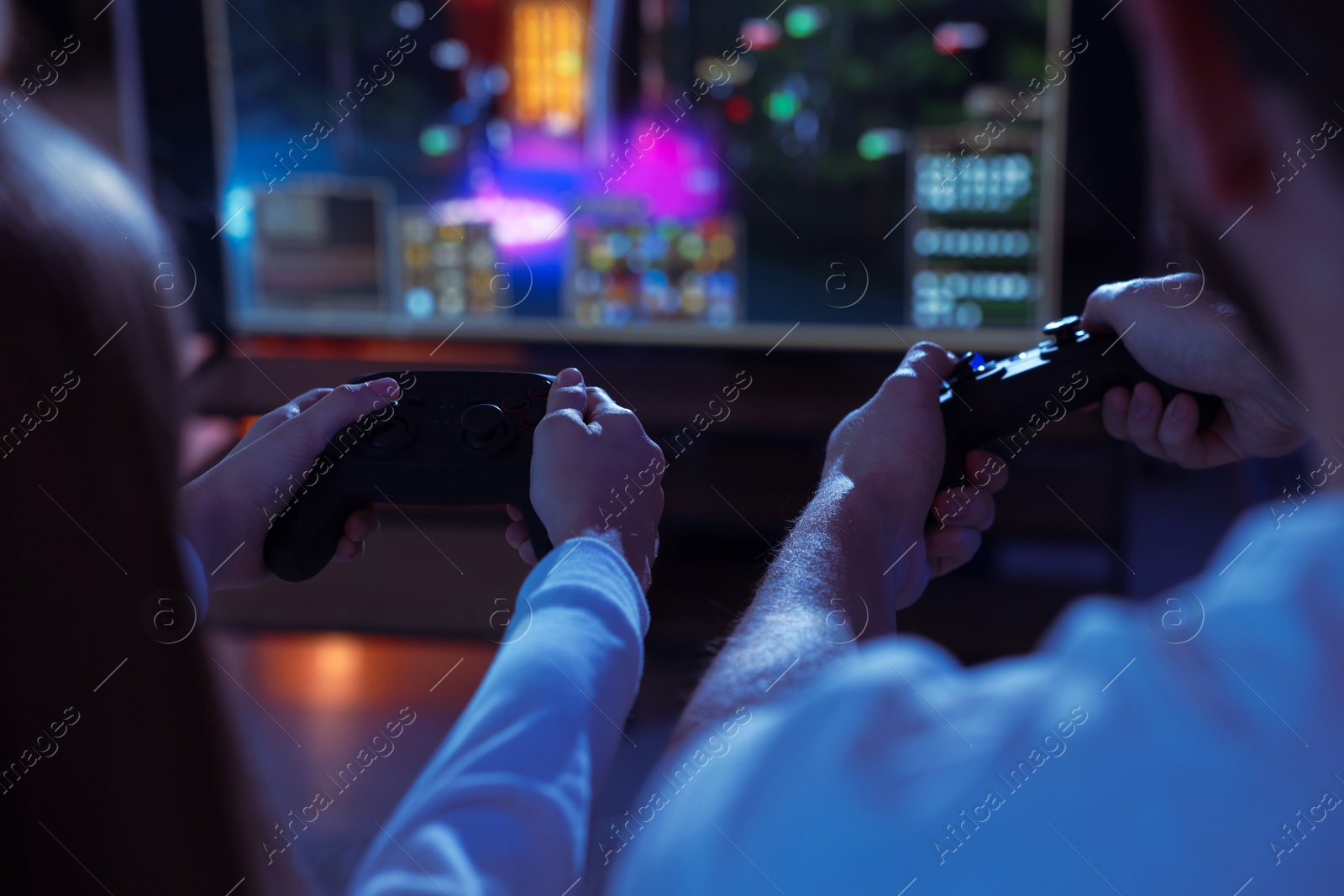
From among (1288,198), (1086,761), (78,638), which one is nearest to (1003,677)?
(1086,761)

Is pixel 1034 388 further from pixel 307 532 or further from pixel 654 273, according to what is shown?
pixel 654 273

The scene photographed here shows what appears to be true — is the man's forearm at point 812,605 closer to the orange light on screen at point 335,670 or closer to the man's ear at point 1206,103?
the man's ear at point 1206,103

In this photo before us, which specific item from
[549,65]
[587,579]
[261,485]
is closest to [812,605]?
[587,579]

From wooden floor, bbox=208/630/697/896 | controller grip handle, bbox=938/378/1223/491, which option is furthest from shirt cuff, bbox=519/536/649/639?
wooden floor, bbox=208/630/697/896

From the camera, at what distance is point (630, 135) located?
230cm

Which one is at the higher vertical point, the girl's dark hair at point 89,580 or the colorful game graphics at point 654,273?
the girl's dark hair at point 89,580

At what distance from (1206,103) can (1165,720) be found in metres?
0.23

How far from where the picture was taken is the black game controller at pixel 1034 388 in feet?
2.34

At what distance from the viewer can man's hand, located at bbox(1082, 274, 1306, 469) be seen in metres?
0.71

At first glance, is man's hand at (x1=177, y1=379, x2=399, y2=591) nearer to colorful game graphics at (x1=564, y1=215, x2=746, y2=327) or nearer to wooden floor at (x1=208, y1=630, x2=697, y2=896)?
wooden floor at (x1=208, y1=630, x2=697, y2=896)

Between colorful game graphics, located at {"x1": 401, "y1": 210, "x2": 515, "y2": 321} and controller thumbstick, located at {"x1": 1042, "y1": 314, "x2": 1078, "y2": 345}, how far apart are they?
1.85m

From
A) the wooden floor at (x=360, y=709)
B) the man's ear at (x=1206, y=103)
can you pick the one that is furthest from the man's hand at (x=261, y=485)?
the wooden floor at (x=360, y=709)

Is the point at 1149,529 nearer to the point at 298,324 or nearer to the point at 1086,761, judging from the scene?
the point at 298,324

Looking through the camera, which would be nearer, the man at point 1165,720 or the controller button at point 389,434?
the man at point 1165,720
